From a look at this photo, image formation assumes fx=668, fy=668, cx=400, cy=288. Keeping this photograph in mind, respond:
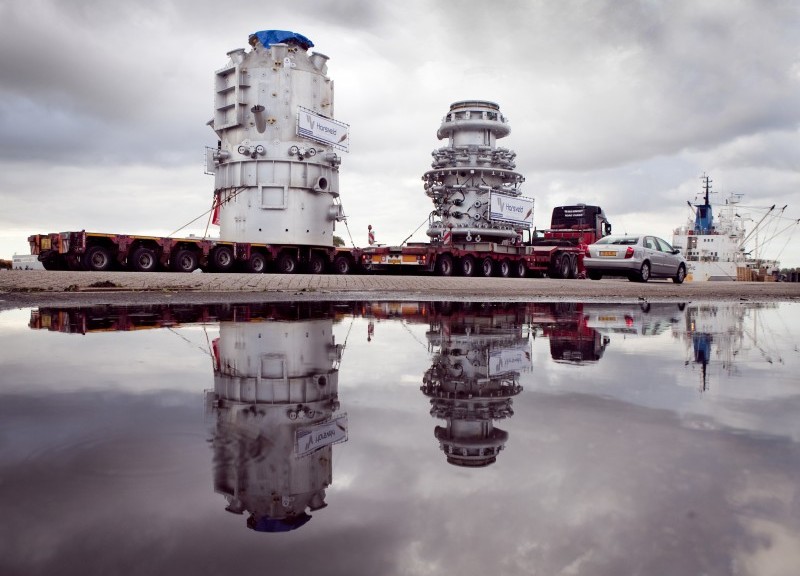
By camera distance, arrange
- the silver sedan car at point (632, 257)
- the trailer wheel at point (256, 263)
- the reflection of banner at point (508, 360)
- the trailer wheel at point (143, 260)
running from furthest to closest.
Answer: the trailer wheel at point (256, 263), the silver sedan car at point (632, 257), the trailer wheel at point (143, 260), the reflection of banner at point (508, 360)

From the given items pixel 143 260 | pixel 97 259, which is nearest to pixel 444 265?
pixel 143 260

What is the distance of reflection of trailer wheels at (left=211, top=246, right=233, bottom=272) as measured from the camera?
25266mm

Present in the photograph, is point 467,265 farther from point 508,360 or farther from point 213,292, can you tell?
point 508,360

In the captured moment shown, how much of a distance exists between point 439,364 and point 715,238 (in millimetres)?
75216

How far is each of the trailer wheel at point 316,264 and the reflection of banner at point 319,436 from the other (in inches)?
1047

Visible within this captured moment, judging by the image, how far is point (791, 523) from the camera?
75.5 inches

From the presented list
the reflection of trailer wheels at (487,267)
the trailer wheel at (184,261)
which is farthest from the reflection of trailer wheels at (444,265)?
the trailer wheel at (184,261)

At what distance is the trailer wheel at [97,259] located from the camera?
867 inches

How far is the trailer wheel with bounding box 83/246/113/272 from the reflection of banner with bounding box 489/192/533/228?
19339 mm

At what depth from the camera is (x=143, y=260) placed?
2305 cm

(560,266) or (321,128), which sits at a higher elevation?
(321,128)

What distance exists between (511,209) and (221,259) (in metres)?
17.0

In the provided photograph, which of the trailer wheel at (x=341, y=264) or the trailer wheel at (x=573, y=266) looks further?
the trailer wheel at (x=573, y=266)

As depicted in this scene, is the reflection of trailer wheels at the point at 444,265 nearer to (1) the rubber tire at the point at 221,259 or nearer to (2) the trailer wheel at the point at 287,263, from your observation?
(2) the trailer wheel at the point at 287,263
